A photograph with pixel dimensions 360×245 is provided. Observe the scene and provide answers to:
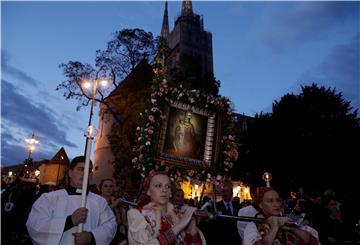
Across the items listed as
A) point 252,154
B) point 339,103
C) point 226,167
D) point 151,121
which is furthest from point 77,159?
point 339,103

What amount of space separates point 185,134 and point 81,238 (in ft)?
22.5

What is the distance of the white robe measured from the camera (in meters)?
4.07

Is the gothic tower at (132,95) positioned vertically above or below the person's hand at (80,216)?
above

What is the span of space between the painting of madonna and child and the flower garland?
41 cm

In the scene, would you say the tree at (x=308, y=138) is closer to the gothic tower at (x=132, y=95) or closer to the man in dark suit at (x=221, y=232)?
the gothic tower at (x=132, y=95)

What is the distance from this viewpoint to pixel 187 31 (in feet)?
267

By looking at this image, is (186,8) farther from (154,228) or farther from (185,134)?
(154,228)

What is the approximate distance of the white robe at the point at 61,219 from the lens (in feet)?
13.4

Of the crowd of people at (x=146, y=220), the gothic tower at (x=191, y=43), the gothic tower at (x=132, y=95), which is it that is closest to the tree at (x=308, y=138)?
the gothic tower at (x=132, y=95)

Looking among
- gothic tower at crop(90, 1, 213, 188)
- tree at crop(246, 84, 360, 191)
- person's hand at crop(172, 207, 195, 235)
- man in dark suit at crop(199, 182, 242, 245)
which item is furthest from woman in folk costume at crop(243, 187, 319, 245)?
tree at crop(246, 84, 360, 191)

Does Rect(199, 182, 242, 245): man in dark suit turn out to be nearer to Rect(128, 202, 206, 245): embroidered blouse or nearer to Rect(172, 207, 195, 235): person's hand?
Rect(128, 202, 206, 245): embroidered blouse

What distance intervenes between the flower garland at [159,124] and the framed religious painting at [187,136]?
0.71 feet

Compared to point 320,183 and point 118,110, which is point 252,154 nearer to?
point 320,183

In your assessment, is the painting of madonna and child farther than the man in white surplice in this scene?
Yes
